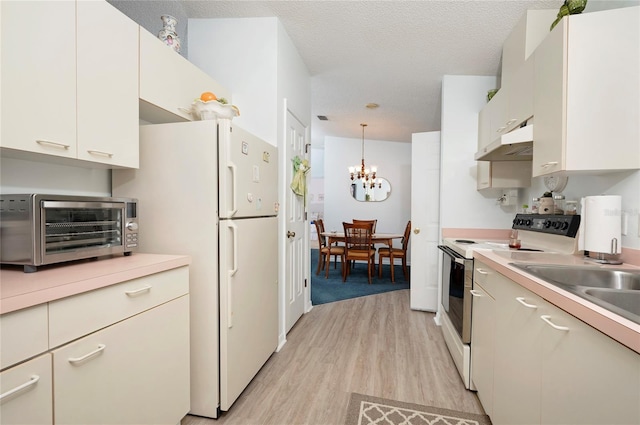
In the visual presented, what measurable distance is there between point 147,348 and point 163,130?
1.09 m

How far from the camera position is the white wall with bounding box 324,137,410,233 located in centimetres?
679

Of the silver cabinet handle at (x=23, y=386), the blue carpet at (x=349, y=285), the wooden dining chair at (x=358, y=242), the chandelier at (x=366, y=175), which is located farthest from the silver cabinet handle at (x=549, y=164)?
the chandelier at (x=366, y=175)

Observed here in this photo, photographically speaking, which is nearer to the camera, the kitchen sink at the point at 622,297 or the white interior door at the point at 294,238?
the kitchen sink at the point at 622,297

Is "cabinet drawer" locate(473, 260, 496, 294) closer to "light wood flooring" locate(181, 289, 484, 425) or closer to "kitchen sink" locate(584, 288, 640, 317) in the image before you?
"kitchen sink" locate(584, 288, 640, 317)

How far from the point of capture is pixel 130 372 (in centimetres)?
123

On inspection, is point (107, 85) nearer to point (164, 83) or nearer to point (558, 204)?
point (164, 83)

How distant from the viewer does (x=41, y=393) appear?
917mm

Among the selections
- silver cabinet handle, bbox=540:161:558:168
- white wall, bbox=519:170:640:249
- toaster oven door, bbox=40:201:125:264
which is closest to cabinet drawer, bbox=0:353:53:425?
toaster oven door, bbox=40:201:125:264

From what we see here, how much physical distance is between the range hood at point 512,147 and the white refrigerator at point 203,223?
1.60m

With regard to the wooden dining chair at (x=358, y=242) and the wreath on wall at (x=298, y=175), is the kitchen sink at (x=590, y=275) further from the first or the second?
the wooden dining chair at (x=358, y=242)

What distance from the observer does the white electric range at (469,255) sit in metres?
1.85

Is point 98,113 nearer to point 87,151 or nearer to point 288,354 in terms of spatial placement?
point 87,151

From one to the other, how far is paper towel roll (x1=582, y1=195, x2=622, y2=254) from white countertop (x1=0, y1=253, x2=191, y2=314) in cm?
196

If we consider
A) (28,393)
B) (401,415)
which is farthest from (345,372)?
(28,393)
